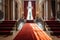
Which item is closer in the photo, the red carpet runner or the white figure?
the red carpet runner

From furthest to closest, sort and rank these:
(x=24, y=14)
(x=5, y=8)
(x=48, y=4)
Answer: (x=24, y=14) → (x=48, y=4) → (x=5, y=8)

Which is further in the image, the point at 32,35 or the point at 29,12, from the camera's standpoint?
the point at 29,12

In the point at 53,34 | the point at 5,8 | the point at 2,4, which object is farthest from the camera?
the point at 5,8

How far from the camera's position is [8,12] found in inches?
677

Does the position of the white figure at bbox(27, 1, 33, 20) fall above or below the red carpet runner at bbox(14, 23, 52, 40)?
above

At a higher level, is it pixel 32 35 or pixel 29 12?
pixel 29 12

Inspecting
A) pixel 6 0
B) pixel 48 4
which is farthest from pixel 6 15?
pixel 48 4

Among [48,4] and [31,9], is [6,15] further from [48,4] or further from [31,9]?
[31,9]

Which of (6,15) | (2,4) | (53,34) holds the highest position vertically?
(2,4)

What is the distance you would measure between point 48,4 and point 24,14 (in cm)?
1483

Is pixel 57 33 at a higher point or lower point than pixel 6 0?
lower

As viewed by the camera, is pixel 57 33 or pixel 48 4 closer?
pixel 57 33

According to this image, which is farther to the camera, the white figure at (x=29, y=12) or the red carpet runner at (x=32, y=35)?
the white figure at (x=29, y=12)

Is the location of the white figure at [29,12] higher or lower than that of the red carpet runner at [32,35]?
higher
